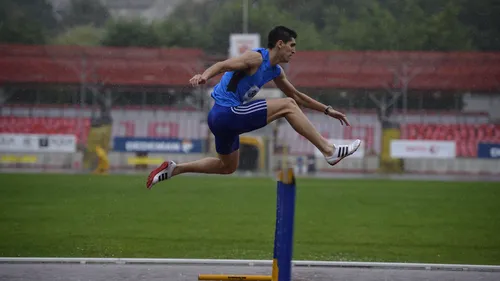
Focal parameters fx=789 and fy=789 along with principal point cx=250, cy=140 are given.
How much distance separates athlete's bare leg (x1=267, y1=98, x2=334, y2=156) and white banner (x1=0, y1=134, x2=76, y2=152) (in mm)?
26298

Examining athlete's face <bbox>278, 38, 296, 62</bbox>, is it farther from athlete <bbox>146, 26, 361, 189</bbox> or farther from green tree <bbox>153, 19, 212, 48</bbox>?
green tree <bbox>153, 19, 212, 48</bbox>

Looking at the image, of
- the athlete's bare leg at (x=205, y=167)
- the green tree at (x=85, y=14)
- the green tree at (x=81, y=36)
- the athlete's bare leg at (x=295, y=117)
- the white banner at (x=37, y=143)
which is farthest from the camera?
the white banner at (x=37, y=143)

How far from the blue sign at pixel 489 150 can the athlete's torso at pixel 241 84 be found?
89.8 feet

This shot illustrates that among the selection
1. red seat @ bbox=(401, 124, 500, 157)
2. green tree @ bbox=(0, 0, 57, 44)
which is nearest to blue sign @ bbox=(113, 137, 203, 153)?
green tree @ bbox=(0, 0, 57, 44)

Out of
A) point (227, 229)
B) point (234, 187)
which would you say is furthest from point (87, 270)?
point (234, 187)

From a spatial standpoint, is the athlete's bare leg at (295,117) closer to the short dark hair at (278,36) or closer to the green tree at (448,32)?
the short dark hair at (278,36)

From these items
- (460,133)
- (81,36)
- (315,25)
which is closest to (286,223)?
(81,36)

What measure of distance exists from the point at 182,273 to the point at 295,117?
1.62 m

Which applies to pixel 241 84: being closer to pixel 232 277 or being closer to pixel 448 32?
pixel 232 277

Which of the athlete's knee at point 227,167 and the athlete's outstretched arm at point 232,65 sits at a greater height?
the athlete's outstretched arm at point 232,65

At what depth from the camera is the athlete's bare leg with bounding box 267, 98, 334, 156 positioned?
19.6 ft

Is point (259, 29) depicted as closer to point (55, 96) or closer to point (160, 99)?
point (160, 99)

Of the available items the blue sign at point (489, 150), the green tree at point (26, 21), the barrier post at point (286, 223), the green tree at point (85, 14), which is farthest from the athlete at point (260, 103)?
the blue sign at point (489, 150)

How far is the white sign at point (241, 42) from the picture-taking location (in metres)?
32.7
